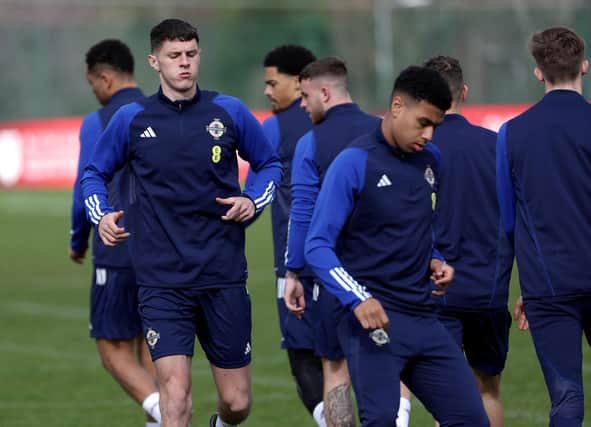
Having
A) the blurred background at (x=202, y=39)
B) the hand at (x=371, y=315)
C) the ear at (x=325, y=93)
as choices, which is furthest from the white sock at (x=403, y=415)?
the blurred background at (x=202, y=39)

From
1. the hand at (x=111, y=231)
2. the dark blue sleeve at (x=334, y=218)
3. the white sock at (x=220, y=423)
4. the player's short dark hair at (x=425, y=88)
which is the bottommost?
the white sock at (x=220, y=423)

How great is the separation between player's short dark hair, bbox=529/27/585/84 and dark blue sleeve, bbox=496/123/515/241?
1.17ft

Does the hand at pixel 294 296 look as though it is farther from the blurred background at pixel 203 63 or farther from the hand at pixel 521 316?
the blurred background at pixel 203 63

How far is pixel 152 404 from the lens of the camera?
8.52 metres

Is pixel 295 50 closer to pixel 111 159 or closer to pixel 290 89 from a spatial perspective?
pixel 290 89

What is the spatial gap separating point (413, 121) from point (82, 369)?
656 centimetres

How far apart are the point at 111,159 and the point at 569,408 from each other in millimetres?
2782

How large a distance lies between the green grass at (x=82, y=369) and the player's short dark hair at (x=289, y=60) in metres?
2.45

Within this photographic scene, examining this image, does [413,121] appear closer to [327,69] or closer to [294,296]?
[294,296]

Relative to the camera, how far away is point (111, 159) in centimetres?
734

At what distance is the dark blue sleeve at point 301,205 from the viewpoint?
7.57 m

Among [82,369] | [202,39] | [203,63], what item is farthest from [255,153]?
[202,39]

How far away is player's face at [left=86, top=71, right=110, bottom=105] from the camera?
930cm

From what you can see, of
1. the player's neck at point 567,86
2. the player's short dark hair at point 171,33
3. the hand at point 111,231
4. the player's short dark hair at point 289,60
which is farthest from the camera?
the player's short dark hair at point 289,60
